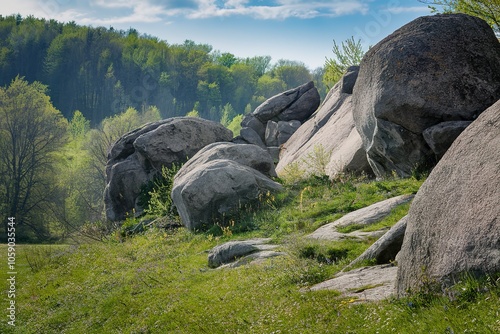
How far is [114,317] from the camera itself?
11992 mm

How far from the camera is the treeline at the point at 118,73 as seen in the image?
13125 cm

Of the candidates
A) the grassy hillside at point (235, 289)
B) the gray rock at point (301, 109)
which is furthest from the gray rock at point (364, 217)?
the gray rock at point (301, 109)

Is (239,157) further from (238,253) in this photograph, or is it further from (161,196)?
(238,253)

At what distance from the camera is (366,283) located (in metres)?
8.91

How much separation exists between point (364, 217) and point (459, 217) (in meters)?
6.56

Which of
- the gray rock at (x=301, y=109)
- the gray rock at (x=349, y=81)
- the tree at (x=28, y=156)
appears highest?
the gray rock at (x=349, y=81)

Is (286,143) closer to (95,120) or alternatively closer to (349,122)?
(349,122)

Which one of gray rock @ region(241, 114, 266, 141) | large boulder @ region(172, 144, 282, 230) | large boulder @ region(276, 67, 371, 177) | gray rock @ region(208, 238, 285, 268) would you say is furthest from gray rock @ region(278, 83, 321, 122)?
gray rock @ region(208, 238, 285, 268)

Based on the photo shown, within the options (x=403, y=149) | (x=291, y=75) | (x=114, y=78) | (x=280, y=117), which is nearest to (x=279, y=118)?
(x=280, y=117)

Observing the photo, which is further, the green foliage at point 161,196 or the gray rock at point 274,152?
the gray rock at point 274,152

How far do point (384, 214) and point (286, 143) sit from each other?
19038 mm

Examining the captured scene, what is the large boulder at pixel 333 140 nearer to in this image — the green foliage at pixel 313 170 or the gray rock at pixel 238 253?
the green foliage at pixel 313 170

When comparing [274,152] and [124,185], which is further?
[274,152]

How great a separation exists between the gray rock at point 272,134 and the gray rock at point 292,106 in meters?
0.82
